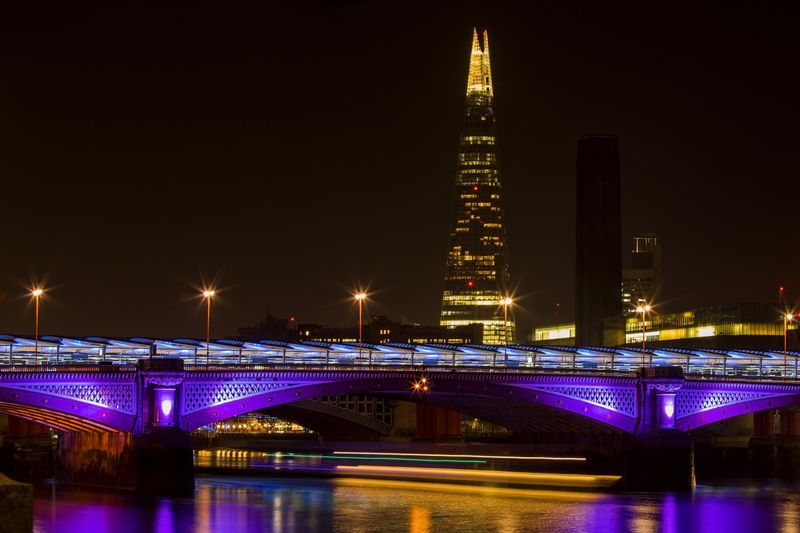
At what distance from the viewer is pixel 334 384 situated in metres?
102

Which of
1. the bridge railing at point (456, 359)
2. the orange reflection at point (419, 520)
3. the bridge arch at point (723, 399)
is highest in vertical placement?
the bridge railing at point (456, 359)

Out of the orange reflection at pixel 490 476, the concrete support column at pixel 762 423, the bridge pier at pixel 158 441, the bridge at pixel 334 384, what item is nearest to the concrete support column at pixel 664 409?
the bridge at pixel 334 384

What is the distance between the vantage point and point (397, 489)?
107500mm

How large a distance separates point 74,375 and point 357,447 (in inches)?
3048

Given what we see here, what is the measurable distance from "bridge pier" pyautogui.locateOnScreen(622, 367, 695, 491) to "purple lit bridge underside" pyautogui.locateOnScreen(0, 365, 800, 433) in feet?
0.45

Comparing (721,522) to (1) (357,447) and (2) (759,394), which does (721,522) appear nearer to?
(2) (759,394)

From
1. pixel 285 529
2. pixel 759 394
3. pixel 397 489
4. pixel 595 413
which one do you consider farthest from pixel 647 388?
pixel 285 529

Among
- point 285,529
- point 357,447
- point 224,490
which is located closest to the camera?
point 285,529

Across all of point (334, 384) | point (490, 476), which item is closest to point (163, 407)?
point (334, 384)

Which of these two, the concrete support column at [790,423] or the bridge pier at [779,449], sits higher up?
the concrete support column at [790,423]

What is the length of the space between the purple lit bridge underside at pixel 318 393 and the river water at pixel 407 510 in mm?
5541

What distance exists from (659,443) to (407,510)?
28.6 meters

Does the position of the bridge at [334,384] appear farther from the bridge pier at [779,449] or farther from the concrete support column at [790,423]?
the concrete support column at [790,423]

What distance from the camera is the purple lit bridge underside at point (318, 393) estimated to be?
9231 centimetres
